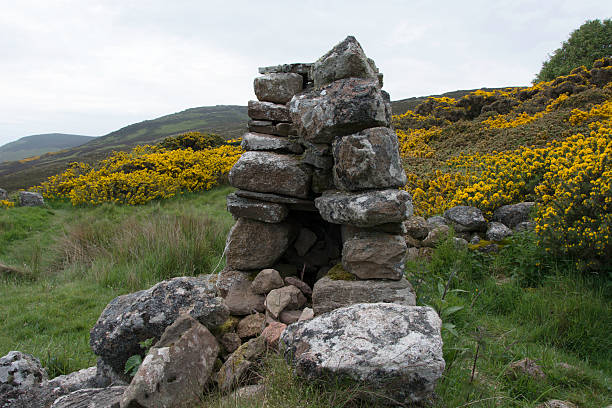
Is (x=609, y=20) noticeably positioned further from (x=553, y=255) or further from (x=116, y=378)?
(x=116, y=378)

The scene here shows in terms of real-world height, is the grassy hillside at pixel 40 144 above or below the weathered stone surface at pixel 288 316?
above

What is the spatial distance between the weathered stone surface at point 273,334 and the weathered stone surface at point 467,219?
460 centimetres

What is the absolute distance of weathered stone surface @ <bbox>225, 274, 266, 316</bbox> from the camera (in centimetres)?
388

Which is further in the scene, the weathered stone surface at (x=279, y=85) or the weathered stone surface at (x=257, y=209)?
the weathered stone surface at (x=279, y=85)

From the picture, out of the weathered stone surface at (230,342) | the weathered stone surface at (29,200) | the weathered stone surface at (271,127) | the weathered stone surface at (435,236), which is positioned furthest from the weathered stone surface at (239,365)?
the weathered stone surface at (29,200)

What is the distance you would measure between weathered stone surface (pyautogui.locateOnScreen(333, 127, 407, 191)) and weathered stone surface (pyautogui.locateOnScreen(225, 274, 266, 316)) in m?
1.54

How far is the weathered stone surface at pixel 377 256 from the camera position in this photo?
3.68 meters

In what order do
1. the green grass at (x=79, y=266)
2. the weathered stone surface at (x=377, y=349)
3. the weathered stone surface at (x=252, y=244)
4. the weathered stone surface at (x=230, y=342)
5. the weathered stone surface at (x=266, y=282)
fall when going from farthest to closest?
1. the green grass at (x=79, y=266)
2. the weathered stone surface at (x=252, y=244)
3. the weathered stone surface at (x=266, y=282)
4. the weathered stone surface at (x=230, y=342)
5. the weathered stone surface at (x=377, y=349)

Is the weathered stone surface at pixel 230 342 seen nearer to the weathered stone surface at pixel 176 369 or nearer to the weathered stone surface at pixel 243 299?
the weathered stone surface at pixel 176 369

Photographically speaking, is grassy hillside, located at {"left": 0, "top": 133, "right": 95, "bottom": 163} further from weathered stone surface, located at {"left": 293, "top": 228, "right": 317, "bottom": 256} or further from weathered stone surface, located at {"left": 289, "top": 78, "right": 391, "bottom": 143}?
weathered stone surface, located at {"left": 289, "top": 78, "right": 391, "bottom": 143}

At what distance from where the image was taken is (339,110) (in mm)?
3611

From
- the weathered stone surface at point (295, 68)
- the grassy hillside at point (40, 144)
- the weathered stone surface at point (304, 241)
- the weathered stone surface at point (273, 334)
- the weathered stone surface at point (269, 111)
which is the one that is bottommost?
the weathered stone surface at point (273, 334)

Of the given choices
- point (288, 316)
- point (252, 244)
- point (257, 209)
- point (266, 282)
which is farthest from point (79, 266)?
point (288, 316)

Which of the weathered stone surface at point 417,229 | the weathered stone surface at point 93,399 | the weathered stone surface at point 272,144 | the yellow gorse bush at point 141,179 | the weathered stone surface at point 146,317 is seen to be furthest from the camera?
the yellow gorse bush at point 141,179
